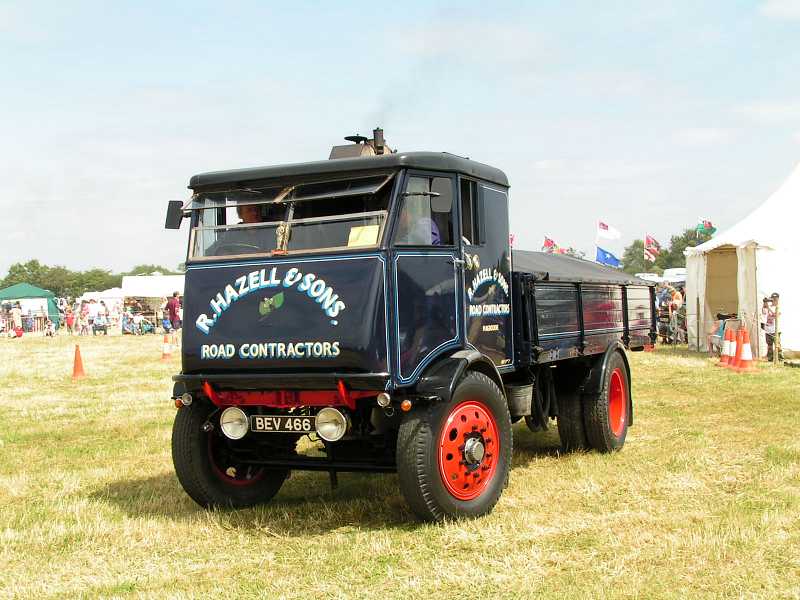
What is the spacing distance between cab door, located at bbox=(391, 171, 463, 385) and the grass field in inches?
47.7

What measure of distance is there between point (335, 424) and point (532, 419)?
9.82 ft

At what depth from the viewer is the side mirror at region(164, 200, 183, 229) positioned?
7135 mm

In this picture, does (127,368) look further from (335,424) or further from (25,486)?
(335,424)

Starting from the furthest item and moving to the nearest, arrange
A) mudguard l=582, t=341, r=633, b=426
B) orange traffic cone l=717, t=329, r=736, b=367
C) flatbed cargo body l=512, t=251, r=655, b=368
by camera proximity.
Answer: orange traffic cone l=717, t=329, r=736, b=367 < mudguard l=582, t=341, r=633, b=426 < flatbed cargo body l=512, t=251, r=655, b=368

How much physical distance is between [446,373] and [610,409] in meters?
3.76

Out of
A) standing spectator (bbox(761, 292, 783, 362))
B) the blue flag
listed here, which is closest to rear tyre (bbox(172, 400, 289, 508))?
standing spectator (bbox(761, 292, 783, 362))

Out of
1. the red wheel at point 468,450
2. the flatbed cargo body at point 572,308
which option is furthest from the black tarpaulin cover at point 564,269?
the red wheel at point 468,450

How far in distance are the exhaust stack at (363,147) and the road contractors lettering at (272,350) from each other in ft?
5.48

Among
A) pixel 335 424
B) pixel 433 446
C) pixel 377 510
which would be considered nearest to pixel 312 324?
pixel 335 424

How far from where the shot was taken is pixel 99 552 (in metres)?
6.03

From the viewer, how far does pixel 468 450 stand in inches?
254

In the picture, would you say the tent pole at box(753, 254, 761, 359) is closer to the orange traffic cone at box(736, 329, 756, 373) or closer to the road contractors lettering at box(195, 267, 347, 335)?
the orange traffic cone at box(736, 329, 756, 373)

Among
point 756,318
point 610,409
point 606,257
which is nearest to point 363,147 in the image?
point 610,409

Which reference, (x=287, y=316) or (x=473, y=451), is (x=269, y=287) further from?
(x=473, y=451)
